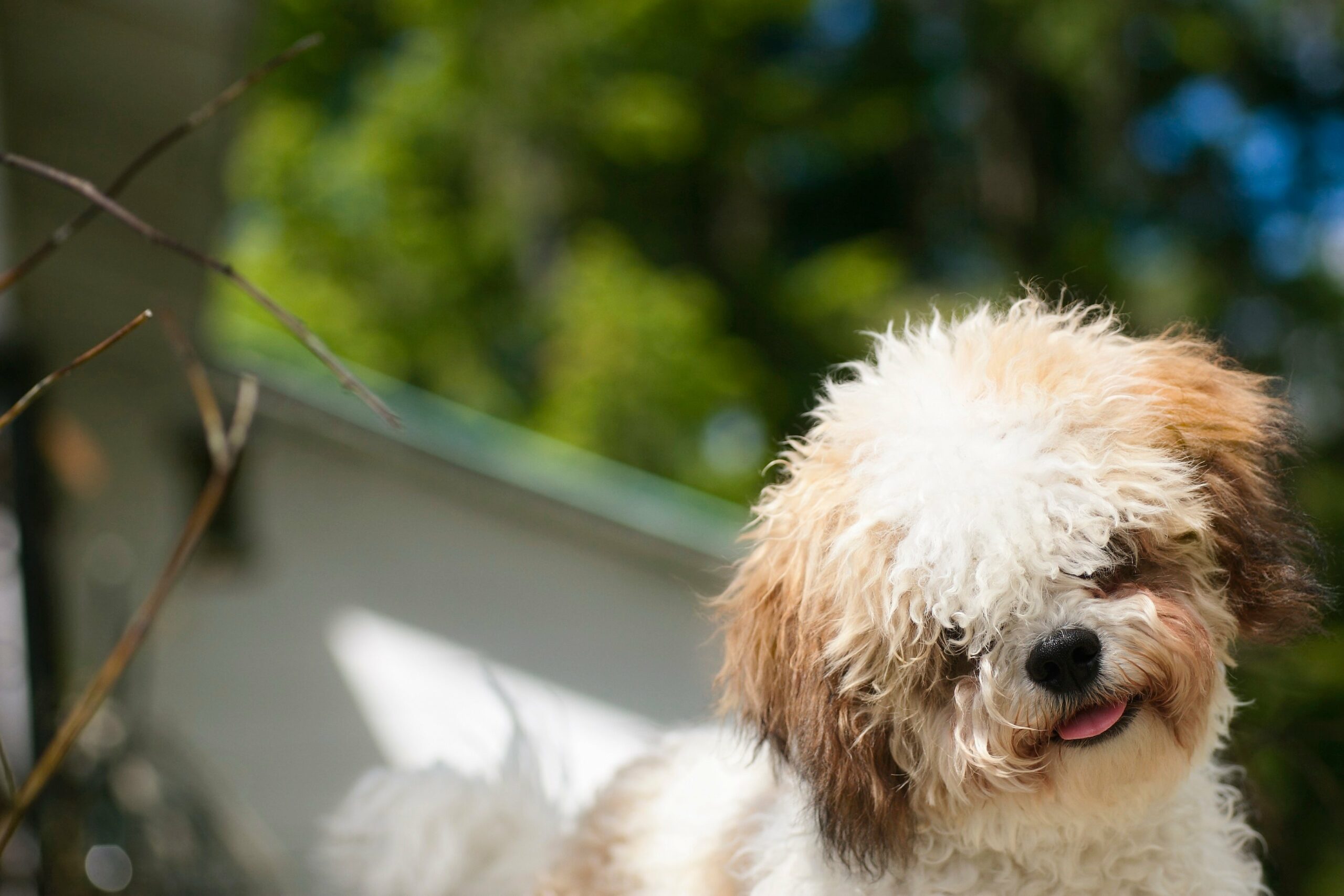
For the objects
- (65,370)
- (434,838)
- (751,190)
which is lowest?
(434,838)

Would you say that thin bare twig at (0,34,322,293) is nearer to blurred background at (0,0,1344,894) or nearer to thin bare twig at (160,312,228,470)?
thin bare twig at (160,312,228,470)

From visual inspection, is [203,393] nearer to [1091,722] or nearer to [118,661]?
[118,661]

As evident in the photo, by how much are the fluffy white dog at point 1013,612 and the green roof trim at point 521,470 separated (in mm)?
2289

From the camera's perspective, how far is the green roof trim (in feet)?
16.2

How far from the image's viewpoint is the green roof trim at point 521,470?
16.2 feet

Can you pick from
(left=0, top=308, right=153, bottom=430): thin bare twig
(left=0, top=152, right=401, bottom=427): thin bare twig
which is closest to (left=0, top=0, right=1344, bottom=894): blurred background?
(left=0, top=152, right=401, bottom=427): thin bare twig

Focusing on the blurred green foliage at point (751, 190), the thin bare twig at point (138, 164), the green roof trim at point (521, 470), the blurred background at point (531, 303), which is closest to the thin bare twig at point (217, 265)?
the thin bare twig at point (138, 164)

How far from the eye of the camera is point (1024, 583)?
1307 millimetres

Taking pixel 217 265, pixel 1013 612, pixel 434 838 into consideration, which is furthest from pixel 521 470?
pixel 217 265

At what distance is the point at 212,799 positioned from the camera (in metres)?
4.52

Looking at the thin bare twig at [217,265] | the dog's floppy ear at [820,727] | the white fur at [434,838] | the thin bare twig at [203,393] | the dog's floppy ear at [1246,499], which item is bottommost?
the white fur at [434,838]

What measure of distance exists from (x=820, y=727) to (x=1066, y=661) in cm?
32

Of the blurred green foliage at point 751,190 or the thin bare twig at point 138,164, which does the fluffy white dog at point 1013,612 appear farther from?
the blurred green foliage at point 751,190

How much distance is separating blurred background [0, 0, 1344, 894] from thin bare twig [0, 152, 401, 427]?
4.05 feet
